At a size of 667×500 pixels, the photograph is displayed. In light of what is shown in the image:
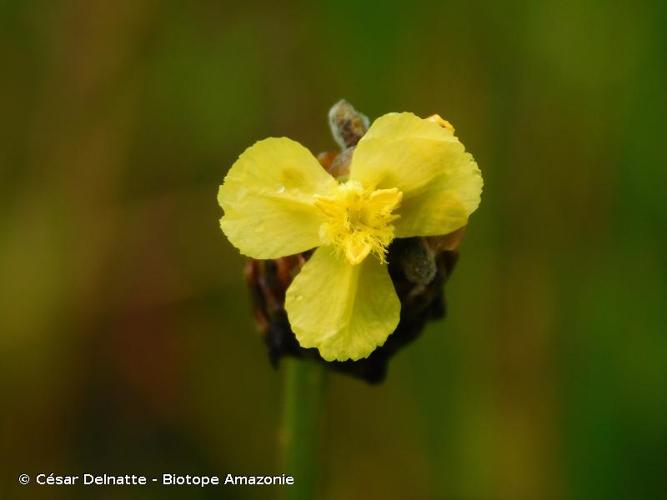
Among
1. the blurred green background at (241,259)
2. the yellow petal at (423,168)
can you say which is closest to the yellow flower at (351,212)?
the yellow petal at (423,168)

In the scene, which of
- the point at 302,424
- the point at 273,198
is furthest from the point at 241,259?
the point at 273,198

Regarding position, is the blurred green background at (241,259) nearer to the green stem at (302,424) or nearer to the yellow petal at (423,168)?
the green stem at (302,424)

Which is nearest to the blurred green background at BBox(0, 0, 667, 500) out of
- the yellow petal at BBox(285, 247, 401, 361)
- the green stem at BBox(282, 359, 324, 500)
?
the green stem at BBox(282, 359, 324, 500)

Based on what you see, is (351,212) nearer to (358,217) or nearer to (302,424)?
(358,217)

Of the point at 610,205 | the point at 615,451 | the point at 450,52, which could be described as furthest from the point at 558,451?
the point at 450,52

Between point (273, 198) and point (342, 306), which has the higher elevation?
point (273, 198)
